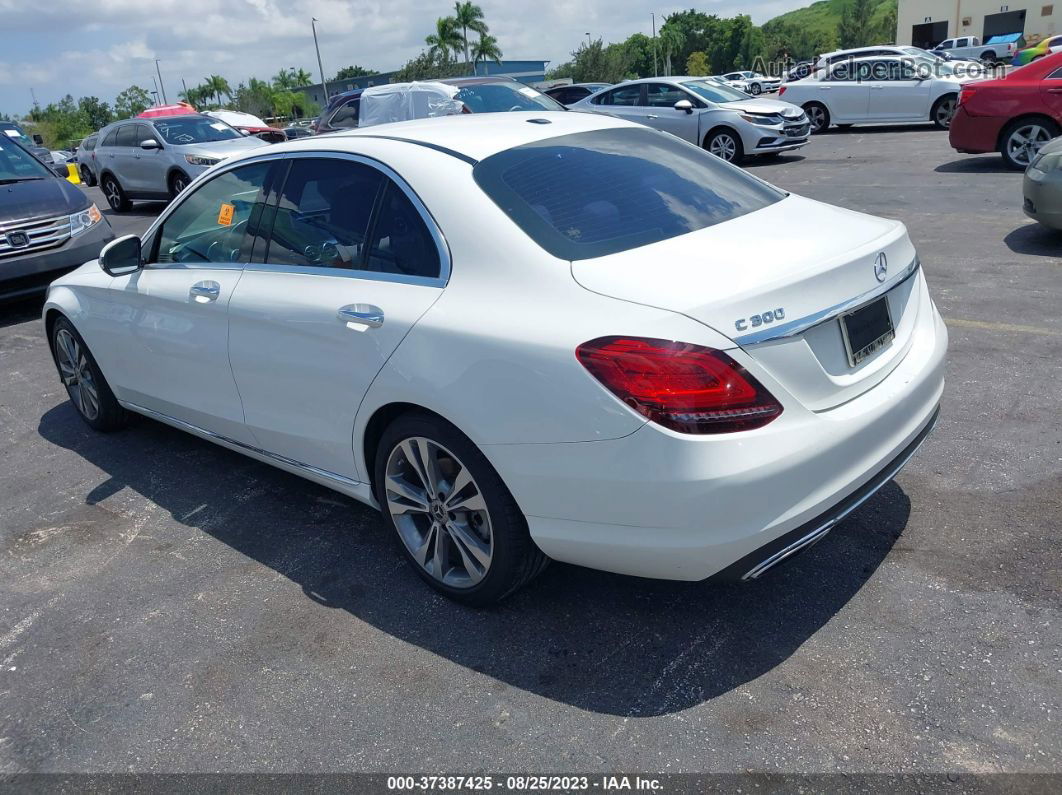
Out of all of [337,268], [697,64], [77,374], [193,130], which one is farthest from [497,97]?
[697,64]

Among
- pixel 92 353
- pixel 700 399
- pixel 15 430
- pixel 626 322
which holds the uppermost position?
pixel 626 322

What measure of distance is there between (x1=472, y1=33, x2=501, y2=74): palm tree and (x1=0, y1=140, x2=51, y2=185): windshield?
71223 millimetres

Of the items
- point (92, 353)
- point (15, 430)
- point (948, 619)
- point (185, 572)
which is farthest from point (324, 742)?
point (15, 430)

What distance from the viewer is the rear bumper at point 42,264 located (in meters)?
8.48

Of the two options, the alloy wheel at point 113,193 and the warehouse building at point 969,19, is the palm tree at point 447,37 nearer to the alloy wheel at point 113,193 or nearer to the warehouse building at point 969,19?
the warehouse building at point 969,19

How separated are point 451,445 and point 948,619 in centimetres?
176

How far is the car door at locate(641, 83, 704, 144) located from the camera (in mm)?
15461

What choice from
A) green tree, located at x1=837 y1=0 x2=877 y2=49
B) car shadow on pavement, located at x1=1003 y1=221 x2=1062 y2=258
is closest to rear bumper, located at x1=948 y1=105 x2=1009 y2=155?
car shadow on pavement, located at x1=1003 y1=221 x2=1062 y2=258

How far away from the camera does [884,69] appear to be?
17734mm

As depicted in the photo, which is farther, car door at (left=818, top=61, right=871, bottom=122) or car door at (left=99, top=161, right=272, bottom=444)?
car door at (left=818, top=61, right=871, bottom=122)

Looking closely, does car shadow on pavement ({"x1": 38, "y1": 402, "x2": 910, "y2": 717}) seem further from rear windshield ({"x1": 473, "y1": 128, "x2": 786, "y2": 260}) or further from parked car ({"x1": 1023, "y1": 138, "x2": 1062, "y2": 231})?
parked car ({"x1": 1023, "y1": 138, "x2": 1062, "y2": 231})

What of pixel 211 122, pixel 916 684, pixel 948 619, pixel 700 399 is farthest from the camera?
pixel 211 122

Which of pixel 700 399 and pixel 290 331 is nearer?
pixel 700 399

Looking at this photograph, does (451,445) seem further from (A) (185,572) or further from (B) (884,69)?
(B) (884,69)
